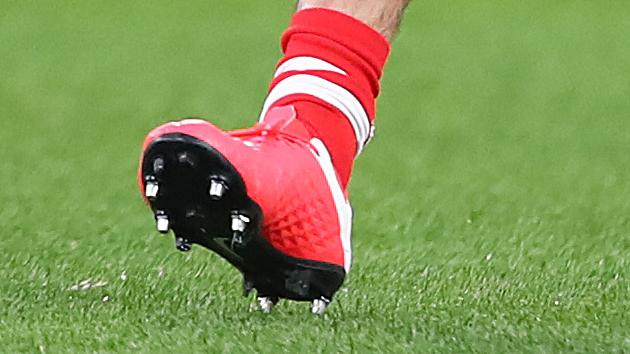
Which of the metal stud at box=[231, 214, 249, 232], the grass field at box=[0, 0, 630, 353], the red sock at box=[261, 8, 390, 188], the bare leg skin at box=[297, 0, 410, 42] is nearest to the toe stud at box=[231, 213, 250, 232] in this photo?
the metal stud at box=[231, 214, 249, 232]

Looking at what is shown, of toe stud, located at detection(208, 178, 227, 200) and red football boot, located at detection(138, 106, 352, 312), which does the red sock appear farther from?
toe stud, located at detection(208, 178, 227, 200)

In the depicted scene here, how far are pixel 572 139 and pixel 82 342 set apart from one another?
2446 millimetres

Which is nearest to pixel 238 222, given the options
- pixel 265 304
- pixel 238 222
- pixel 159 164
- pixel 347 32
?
pixel 238 222

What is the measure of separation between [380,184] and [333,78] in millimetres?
1454

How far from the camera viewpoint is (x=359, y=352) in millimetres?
1686

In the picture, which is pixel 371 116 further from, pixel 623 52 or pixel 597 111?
pixel 623 52

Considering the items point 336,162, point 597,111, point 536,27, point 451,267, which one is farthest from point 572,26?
point 336,162

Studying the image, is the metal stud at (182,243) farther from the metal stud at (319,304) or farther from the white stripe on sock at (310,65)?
the white stripe on sock at (310,65)

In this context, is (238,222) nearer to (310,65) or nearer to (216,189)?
(216,189)

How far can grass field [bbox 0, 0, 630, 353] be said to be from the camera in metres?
1.86

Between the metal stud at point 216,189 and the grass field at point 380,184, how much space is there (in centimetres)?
16

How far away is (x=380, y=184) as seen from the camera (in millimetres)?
3389

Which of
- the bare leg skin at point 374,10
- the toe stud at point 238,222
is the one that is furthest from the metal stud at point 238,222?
the bare leg skin at point 374,10

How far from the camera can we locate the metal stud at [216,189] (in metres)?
1.69
